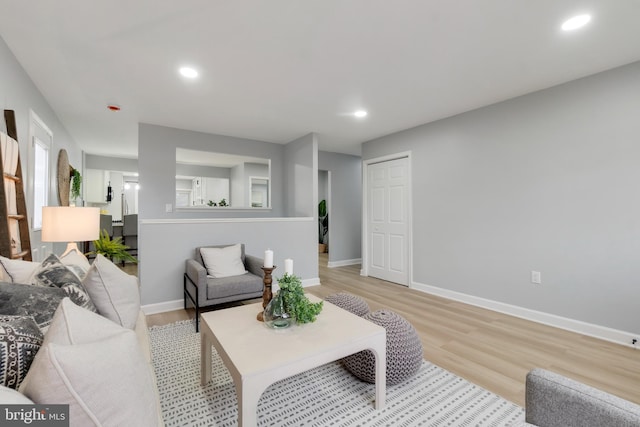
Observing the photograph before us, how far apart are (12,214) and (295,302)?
6.88ft

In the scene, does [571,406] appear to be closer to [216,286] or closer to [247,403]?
[247,403]

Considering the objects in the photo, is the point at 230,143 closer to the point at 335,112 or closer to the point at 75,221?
the point at 335,112

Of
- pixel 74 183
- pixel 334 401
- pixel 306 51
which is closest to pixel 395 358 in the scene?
pixel 334 401

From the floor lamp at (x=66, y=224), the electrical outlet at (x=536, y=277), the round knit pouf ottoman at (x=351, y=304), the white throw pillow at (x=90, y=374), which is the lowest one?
the round knit pouf ottoman at (x=351, y=304)

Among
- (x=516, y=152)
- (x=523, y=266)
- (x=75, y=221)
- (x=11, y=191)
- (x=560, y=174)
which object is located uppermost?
(x=516, y=152)

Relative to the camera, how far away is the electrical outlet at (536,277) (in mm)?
2979

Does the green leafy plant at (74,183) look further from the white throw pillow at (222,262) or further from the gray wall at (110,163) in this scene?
the white throw pillow at (222,262)

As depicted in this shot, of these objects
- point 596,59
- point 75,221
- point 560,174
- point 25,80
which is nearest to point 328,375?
point 75,221

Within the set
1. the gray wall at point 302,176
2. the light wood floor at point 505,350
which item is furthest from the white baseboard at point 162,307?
the gray wall at point 302,176

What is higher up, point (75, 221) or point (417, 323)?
point (75, 221)

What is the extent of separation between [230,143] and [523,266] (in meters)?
4.38

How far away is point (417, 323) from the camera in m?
2.93

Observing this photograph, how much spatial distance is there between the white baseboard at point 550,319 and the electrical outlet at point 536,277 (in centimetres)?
31

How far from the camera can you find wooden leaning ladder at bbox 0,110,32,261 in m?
1.82
